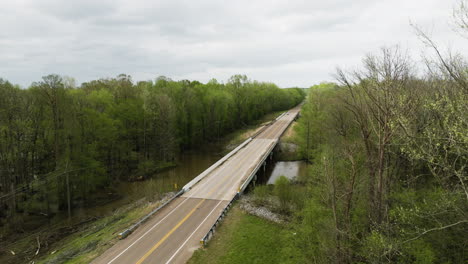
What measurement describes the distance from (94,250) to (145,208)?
6.94m

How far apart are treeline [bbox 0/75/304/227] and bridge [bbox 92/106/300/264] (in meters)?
11.2

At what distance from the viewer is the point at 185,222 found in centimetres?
2006

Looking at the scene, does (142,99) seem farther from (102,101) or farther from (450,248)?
(450,248)

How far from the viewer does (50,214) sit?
25.3 meters

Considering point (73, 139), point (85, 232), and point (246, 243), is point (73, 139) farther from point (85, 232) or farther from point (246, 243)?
point (246, 243)

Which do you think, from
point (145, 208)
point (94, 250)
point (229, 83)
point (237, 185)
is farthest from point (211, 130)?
point (94, 250)

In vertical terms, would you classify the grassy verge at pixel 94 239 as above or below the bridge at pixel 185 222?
below

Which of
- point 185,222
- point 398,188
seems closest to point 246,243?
point 185,222

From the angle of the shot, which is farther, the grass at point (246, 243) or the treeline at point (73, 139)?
the treeline at point (73, 139)

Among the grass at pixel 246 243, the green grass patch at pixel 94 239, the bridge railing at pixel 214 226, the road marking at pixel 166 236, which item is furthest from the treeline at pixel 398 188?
the green grass patch at pixel 94 239

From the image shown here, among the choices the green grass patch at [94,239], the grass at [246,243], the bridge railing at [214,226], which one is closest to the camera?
the grass at [246,243]

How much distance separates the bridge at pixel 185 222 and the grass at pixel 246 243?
82 centimetres

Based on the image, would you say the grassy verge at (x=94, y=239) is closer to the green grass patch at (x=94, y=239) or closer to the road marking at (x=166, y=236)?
the green grass patch at (x=94, y=239)

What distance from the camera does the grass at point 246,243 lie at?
16.1 m
